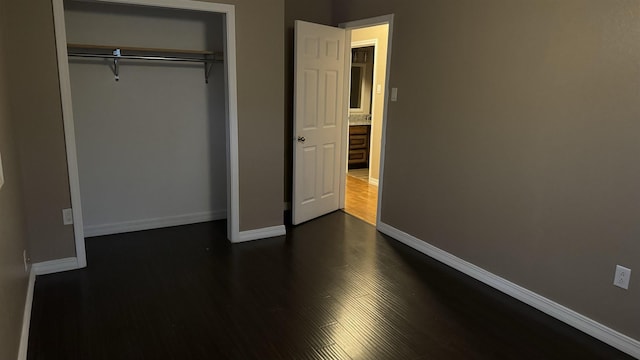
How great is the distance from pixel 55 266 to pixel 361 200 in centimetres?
343

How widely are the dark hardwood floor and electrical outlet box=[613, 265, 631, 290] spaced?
386mm

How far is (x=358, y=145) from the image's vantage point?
7.54 m

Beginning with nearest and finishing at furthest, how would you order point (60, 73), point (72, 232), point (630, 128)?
point (630, 128), point (60, 73), point (72, 232)

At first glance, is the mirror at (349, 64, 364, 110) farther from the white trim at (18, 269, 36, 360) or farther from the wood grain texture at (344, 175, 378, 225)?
the white trim at (18, 269, 36, 360)

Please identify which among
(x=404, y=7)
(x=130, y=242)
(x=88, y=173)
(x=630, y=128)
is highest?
(x=404, y=7)

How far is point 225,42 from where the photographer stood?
3.63m

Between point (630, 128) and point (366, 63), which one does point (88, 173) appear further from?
point (366, 63)

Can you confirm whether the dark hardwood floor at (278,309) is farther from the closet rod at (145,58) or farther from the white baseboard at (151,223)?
the closet rod at (145,58)

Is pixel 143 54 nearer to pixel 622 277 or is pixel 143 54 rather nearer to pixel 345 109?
pixel 345 109

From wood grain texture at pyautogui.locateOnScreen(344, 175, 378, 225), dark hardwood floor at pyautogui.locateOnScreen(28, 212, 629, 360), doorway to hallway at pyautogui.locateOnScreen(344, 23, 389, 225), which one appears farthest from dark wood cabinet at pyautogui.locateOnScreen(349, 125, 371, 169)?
dark hardwood floor at pyautogui.locateOnScreen(28, 212, 629, 360)

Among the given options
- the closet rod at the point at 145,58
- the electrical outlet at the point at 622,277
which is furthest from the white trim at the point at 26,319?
the electrical outlet at the point at 622,277

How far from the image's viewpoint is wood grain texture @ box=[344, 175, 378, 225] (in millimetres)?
4929

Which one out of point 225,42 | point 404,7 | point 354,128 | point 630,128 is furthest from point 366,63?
point 630,128

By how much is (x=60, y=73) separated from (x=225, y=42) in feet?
4.14
